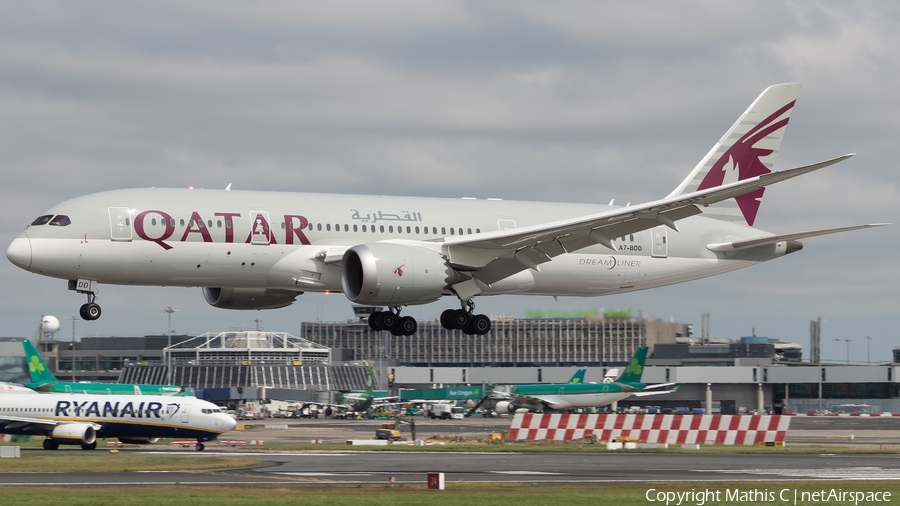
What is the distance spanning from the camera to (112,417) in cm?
6462

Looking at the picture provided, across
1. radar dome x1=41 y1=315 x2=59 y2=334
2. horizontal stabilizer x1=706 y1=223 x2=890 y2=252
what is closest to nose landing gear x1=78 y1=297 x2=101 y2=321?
horizontal stabilizer x1=706 y1=223 x2=890 y2=252

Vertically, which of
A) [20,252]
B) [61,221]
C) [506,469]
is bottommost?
[506,469]

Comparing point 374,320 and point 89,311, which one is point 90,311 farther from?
point 374,320

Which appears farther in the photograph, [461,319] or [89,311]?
[461,319]

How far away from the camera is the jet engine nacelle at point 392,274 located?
43875 mm

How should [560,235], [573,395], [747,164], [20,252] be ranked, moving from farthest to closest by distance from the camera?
1. [573,395]
2. [747,164]
3. [560,235]
4. [20,252]

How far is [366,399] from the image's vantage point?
113 metres

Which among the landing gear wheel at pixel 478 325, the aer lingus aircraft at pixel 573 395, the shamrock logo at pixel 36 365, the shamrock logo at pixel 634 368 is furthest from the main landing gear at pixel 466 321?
the aer lingus aircraft at pixel 573 395

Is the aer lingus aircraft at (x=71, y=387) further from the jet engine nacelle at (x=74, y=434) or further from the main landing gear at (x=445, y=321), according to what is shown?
the main landing gear at (x=445, y=321)

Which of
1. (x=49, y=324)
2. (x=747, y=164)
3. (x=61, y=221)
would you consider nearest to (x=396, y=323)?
(x=61, y=221)

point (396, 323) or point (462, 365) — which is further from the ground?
point (396, 323)

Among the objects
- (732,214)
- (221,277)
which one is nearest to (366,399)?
(732,214)

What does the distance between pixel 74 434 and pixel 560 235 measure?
31006mm

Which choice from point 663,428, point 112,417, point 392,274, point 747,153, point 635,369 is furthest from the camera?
point 635,369
